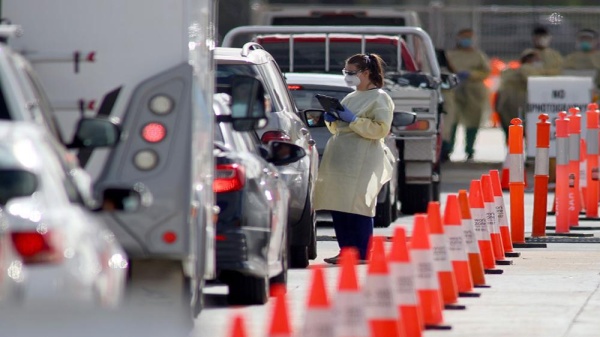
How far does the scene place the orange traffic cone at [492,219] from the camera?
490 inches

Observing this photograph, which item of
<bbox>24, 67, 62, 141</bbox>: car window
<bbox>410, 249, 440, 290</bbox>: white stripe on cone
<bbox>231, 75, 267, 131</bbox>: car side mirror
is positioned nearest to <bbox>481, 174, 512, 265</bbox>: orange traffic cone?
<bbox>231, 75, 267, 131</bbox>: car side mirror

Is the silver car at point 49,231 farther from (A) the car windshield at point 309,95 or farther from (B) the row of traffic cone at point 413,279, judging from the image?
(A) the car windshield at point 309,95

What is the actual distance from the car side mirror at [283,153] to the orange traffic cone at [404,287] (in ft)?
9.53

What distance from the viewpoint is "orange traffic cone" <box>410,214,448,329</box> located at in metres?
9.12

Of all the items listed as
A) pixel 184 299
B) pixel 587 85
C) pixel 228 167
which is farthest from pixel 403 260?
pixel 587 85

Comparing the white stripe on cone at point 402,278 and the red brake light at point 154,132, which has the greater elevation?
the red brake light at point 154,132

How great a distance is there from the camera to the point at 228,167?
10.1 metres

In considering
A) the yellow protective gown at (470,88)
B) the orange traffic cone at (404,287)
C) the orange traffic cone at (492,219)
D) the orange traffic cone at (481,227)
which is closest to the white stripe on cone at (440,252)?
the orange traffic cone at (404,287)

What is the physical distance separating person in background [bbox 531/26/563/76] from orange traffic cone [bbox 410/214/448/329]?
16.6 metres

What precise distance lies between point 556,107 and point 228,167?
13.6 metres

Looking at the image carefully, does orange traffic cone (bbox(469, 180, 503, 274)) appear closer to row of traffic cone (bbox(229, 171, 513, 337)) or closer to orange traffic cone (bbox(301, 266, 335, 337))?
row of traffic cone (bbox(229, 171, 513, 337))

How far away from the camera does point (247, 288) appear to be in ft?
34.3

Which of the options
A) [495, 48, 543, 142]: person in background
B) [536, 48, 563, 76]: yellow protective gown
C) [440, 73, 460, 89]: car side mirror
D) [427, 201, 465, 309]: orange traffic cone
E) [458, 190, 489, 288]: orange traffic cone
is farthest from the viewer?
[495, 48, 543, 142]: person in background

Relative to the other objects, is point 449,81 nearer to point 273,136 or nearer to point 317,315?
point 273,136
